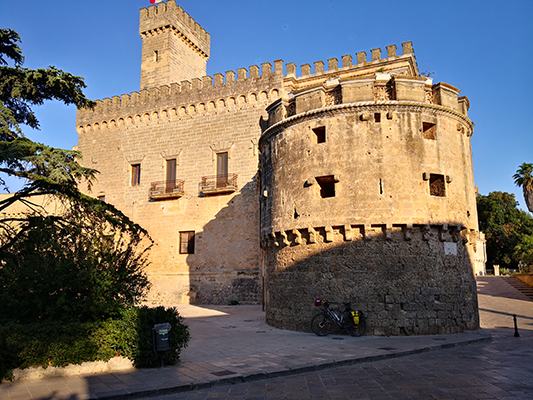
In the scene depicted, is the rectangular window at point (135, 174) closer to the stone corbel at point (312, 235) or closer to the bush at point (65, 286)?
the stone corbel at point (312, 235)

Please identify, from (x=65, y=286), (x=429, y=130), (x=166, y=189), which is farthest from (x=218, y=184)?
(x=65, y=286)

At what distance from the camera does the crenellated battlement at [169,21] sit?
1160 inches

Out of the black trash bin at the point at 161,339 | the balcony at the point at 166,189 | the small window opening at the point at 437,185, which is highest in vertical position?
the balcony at the point at 166,189

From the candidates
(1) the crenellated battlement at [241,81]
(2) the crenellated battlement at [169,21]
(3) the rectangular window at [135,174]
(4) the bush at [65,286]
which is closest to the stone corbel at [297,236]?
(4) the bush at [65,286]

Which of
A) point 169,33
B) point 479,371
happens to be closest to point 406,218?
point 479,371

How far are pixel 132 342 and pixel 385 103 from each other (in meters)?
9.04

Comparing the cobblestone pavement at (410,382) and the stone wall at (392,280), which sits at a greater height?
the stone wall at (392,280)

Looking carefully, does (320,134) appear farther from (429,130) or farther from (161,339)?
(161,339)

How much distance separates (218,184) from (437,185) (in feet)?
48.1

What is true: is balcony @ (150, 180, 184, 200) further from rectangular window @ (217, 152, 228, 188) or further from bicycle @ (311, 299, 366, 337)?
bicycle @ (311, 299, 366, 337)

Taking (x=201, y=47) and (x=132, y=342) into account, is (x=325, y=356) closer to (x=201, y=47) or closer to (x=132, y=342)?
(x=132, y=342)

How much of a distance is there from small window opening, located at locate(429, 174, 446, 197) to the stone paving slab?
158 inches

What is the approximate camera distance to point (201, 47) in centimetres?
3259

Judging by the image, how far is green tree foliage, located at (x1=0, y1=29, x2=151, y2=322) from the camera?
8.13 m
